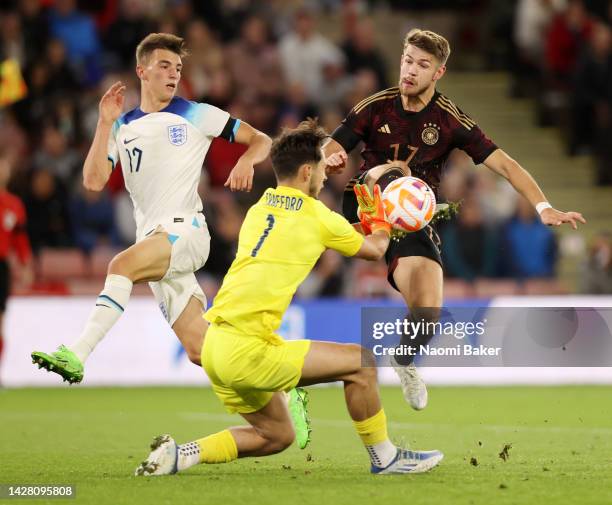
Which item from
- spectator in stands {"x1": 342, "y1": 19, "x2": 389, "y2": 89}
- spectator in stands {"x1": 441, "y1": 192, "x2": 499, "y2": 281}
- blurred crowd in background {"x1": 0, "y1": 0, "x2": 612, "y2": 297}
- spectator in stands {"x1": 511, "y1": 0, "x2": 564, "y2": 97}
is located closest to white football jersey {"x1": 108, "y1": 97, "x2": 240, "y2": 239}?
blurred crowd in background {"x1": 0, "y1": 0, "x2": 612, "y2": 297}

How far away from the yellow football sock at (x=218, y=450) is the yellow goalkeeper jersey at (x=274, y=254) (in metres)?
0.77

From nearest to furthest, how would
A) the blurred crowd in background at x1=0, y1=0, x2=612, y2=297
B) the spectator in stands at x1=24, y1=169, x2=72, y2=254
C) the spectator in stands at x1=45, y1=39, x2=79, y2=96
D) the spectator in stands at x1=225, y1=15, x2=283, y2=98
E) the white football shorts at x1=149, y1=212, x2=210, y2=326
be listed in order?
the white football shorts at x1=149, y1=212, x2=210, y2=326 < the spectator in stands at x1=24, y1=169, x2=72, y2=254 < the blurred crowd in background at x1=0, y1=0, x2=612, y2=297 < the spectator in stands at x1=45, y1=39, x2=79, y2=96 < the spectator in stands at x1=225, y1=15, x2=283, y2=98

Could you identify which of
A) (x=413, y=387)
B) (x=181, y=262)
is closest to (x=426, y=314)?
(x=413, y=387)

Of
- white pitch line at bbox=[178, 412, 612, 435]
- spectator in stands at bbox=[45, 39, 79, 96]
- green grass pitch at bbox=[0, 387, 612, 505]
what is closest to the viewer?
green grass pitch at bbox=[0, 387, 612, 505]

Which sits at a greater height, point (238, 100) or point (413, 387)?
point (238, 100)

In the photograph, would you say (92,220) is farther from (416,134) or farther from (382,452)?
(382,452)

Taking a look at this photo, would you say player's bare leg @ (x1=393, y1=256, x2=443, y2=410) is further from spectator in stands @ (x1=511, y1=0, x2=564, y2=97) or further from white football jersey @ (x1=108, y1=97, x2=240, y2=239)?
spectator in stands @ (x1=511, y1=0, x2=564, y2=97)

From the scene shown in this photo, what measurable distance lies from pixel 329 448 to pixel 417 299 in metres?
1.36

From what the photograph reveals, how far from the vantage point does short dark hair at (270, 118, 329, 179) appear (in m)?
7.05

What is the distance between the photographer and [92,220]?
1559 cm

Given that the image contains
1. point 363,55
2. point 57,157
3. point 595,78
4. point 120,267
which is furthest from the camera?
point 595,78

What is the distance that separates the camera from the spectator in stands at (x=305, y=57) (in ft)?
58.0

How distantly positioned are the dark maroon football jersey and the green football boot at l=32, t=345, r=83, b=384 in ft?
7.90

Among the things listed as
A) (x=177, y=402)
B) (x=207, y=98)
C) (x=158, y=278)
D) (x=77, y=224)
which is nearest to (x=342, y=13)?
(x=207, y=98)
